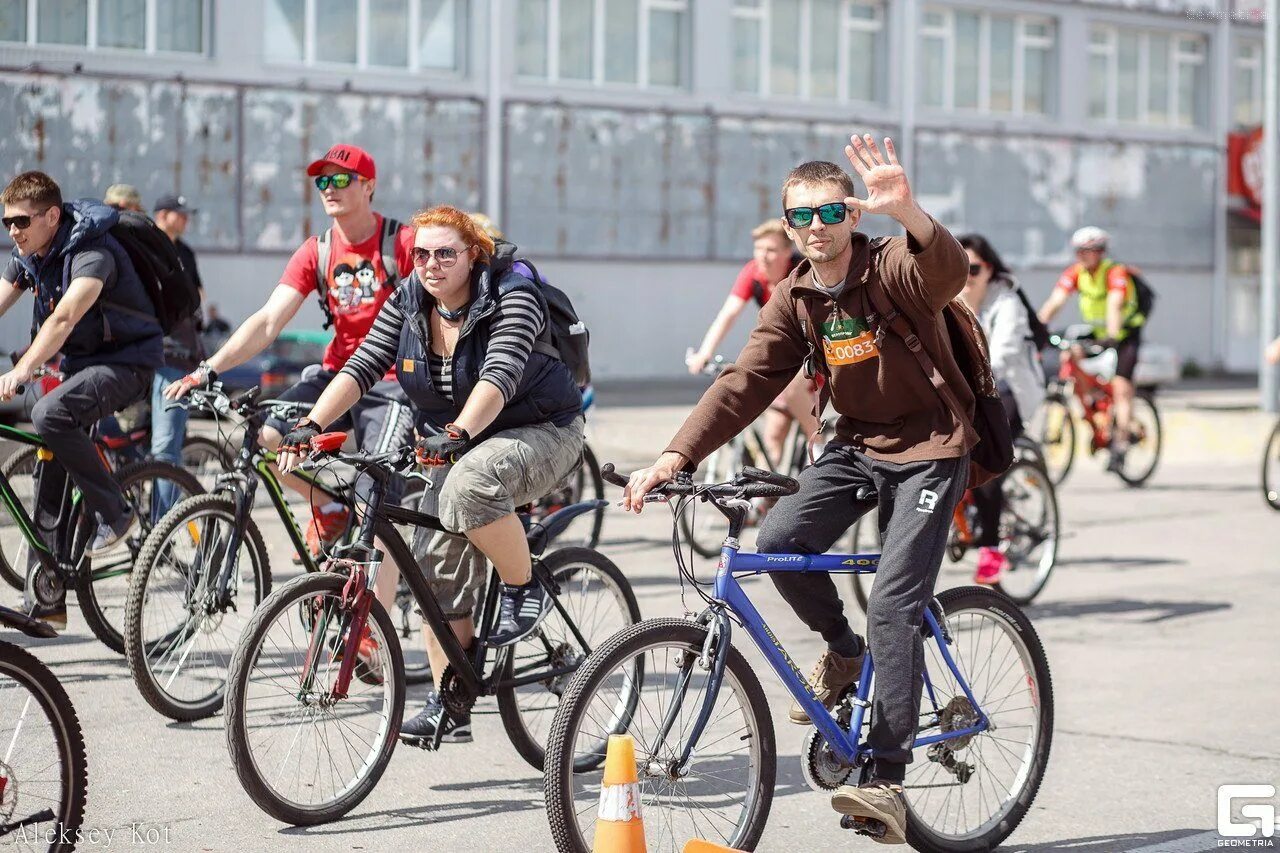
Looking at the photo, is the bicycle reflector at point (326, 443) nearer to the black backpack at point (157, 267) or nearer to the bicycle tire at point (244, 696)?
the bicycle tire at point (244, 696)

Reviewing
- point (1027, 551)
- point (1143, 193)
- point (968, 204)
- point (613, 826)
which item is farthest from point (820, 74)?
point (613, 826)

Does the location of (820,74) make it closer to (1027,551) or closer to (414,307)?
(1027,551)

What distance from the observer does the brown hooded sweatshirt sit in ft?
15.3

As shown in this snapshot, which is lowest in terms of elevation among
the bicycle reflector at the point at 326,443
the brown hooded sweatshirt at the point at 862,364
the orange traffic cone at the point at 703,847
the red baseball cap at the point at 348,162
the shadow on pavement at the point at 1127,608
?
the shadow on pavement at the point at 1127,608

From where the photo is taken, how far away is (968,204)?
3609cm

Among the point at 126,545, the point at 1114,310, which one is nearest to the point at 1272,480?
the point at 1114,310

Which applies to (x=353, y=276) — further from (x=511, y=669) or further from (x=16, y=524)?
(x=511, y=669)

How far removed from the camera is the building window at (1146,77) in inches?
1491

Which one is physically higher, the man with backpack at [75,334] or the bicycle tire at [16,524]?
the man with backpack at [75,334]

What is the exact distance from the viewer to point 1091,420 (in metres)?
14.2

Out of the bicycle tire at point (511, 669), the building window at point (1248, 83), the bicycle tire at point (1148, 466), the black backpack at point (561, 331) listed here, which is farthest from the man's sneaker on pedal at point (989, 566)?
the building window at point (1248, 83)

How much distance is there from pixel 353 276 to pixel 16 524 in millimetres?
1740

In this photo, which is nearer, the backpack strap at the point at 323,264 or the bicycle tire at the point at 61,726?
the bicycle tire at the point at 61,726

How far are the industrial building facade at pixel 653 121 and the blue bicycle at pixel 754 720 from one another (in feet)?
82.5
